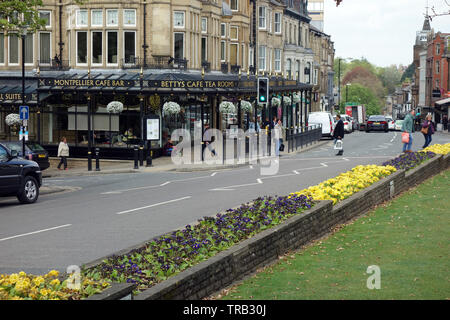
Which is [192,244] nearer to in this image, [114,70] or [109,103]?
[109,103]

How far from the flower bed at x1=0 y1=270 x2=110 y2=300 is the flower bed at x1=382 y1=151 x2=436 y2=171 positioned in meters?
16.1

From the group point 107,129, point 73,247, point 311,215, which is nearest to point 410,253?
point 311,215

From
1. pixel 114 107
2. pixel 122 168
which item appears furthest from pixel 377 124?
pixel 122 168

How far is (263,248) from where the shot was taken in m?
11.4

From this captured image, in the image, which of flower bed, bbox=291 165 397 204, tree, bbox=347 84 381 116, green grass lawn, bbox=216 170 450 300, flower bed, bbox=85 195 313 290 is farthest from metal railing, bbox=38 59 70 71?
tree, bbox=347 84 381 116

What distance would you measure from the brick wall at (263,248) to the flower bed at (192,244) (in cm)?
29

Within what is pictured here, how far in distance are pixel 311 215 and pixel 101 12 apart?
3016cm

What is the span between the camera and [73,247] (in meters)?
13.5

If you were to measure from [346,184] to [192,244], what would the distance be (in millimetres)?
7638

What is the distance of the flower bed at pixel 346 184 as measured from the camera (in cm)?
1584

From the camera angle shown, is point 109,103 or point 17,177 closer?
point 17,177

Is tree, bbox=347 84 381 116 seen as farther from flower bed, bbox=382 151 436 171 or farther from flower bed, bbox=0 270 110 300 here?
flower bed, bbox=0 270 110 300

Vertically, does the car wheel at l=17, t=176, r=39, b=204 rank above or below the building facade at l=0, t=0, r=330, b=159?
below

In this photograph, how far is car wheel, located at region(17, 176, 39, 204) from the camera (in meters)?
21.7
